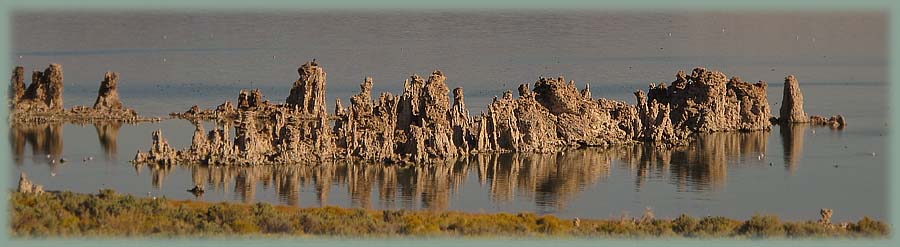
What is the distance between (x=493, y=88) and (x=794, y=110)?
794 inches

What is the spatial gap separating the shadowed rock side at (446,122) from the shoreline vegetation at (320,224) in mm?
15333

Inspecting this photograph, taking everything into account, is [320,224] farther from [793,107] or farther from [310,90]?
[793,107]

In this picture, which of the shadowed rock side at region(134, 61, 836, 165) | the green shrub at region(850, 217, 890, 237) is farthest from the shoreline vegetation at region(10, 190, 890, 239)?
the shadowed rock side at region(134, 61, 836, 165)

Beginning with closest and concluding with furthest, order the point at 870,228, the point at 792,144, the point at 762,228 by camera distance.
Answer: the point at 762,228
the point at 870,228
the point at 792,144

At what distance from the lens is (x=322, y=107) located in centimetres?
8319

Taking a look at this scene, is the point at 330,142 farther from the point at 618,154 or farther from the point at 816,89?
the point at 816,89

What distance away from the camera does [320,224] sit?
4575 cm

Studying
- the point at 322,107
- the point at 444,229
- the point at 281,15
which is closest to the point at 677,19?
the point at 281,15

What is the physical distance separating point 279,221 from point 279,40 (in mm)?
105859

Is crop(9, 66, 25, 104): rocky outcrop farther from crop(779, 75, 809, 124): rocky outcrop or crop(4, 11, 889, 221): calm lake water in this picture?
crop(779, 75, 809, 124): rocky outcrop

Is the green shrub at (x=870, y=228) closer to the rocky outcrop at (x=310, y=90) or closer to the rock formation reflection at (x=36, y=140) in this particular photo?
the rock formation reflection at (x=36, y=140)

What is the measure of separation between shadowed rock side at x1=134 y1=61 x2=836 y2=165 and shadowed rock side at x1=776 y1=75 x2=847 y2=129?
997 millimetres

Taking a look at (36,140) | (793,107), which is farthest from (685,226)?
(793,107)

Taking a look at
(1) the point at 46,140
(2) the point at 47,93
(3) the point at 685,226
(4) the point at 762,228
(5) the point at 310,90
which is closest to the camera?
(4) the point at 762,228
